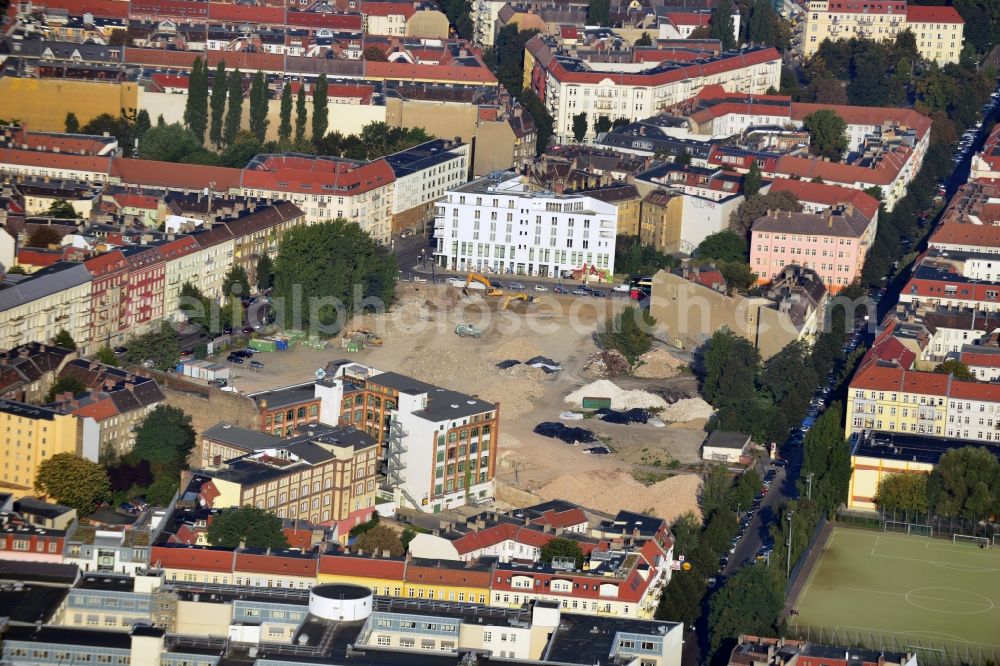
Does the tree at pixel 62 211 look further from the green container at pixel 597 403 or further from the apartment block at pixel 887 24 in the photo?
the apartment block at pixel 887 24

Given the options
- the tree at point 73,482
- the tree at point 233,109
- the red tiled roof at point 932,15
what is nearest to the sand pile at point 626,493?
the tree at point 73,482

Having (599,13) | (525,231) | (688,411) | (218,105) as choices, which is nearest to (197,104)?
(218,105)

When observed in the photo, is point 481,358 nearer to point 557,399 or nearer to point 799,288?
point 557,399

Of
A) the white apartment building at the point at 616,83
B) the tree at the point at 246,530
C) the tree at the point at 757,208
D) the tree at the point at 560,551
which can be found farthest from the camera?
the white apartment building at the point at 616,83

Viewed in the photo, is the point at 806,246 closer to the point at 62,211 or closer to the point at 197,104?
the point at 62,211

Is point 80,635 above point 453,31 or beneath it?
beneath

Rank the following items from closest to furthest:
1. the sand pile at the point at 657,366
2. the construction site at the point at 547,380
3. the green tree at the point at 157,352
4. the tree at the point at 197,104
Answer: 1. the construction site at the point at 547,380
2. the green tree at the point at 157,352
3. the sand pile at the point at 657,366
4. the tree at the point at 197,104

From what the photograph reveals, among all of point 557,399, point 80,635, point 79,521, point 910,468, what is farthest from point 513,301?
point 80,635
